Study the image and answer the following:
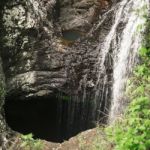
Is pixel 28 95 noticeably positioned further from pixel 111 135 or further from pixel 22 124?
pixel 111 135

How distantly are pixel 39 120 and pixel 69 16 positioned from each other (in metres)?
2.91

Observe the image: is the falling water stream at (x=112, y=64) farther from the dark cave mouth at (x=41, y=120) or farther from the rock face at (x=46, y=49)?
the dark cave mouth at (x=41, y=120)

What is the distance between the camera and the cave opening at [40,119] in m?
11.8

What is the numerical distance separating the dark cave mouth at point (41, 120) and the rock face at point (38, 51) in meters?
1.14

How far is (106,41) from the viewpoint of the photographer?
10.2 meters

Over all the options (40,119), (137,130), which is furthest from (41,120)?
(137,130)

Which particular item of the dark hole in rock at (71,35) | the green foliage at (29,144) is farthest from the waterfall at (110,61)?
the green foliage at (29,144)

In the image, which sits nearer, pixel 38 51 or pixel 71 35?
pixel 38 51

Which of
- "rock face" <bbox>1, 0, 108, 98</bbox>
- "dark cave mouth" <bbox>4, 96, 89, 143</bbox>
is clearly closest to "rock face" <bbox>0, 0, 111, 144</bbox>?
"rock face" <bbox>1, 0, 108, 98</bbox>

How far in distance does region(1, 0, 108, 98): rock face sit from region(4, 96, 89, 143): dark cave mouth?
114 cm

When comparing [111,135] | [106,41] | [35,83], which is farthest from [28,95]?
[111,135]

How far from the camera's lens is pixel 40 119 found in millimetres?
12320

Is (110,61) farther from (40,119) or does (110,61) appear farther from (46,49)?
(40,119)

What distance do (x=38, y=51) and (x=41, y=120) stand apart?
8.35 ft
